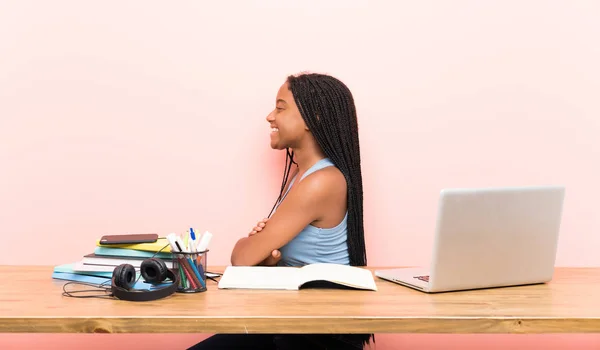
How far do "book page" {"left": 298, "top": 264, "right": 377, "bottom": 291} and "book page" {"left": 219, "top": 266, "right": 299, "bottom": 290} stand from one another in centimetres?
3

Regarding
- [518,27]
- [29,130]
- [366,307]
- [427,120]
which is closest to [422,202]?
[427,120]

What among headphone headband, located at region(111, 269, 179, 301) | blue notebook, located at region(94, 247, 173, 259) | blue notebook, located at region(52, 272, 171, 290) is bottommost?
blue notebook, located at region(52, 272, 171, 290)

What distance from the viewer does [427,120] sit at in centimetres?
237

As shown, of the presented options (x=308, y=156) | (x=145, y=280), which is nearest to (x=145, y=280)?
(x=145, y=280)

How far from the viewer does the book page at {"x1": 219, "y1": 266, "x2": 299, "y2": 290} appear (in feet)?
5.06

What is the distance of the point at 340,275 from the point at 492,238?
377 mm

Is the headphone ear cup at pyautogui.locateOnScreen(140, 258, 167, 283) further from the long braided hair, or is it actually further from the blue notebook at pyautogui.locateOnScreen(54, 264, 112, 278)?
the long braided hair

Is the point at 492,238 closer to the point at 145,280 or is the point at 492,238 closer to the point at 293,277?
the point at 293,277

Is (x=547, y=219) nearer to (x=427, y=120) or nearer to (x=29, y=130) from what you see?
(x=427, y=120)

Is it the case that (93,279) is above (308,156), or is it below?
below

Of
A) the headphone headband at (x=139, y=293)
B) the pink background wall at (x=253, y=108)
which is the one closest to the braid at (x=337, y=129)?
the pink background wall at (x=253, y=108)

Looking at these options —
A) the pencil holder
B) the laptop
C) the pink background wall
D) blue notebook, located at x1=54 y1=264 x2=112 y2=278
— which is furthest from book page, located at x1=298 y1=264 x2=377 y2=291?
the pink background wall

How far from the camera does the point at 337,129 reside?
6.49ft

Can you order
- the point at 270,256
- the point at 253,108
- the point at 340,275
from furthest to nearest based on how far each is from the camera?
the point at 253,108
the point at 270,256
the point at 340,275
